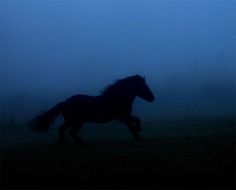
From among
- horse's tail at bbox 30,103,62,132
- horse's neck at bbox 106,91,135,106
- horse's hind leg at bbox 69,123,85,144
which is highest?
horse's neck at bbox 106,91,135,106

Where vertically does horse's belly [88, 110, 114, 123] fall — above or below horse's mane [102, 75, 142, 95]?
below

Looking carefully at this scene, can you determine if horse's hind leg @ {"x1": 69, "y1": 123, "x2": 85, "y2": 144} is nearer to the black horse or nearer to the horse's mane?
the black horse

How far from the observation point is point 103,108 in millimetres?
2572

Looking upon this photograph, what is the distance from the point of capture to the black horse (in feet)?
8.27

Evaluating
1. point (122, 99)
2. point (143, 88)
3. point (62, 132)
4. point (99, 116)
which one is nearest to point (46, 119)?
point (62, 132)

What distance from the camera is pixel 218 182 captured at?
221cm

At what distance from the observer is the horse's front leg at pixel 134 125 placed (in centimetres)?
256

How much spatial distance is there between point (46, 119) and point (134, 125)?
51 centimetres

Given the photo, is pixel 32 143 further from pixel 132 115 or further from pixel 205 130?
pixel 205 130

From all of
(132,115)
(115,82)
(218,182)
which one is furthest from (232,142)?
(115,82)

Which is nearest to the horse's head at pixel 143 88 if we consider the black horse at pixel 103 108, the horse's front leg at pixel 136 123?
the black horse at pixel 103 108

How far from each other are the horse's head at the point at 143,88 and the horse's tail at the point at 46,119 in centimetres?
46

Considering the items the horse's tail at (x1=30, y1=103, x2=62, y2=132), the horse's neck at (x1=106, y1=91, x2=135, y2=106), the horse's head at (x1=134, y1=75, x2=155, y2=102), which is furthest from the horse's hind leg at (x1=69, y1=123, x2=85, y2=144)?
the horse's head at (x1=134, y1=75, x2=155, y2=102)

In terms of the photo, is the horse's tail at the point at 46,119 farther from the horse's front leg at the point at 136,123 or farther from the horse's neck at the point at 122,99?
the horse's front leg at the point at 136,123
